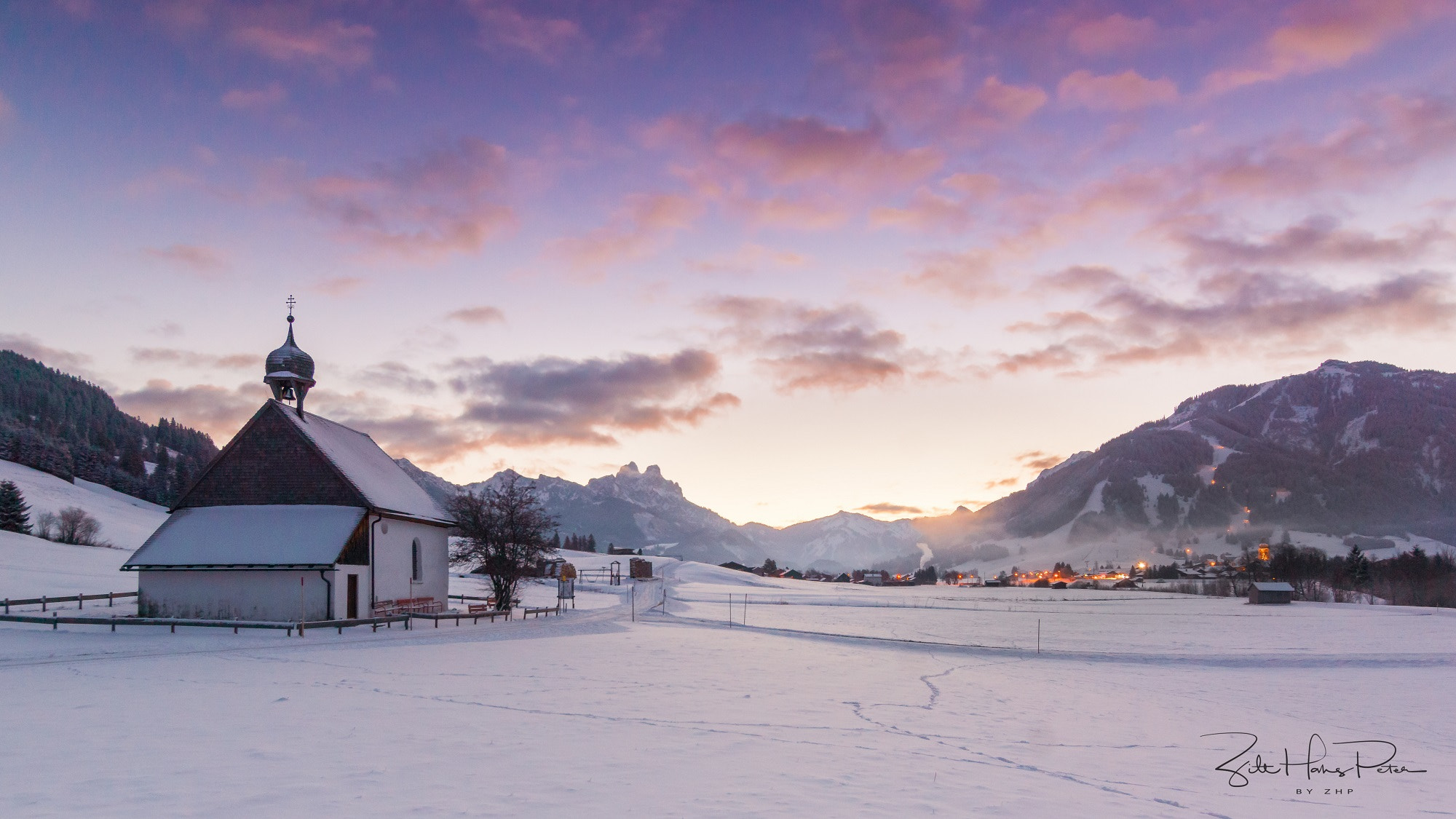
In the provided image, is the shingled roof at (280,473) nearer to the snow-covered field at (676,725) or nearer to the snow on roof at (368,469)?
the snow on roof at (368,469)

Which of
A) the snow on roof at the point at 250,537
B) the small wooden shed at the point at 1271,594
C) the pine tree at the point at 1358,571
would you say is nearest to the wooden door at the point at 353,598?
the snow on roof at the point at 250,537

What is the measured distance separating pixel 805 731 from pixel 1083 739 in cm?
602

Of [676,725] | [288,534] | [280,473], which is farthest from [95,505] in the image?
[676,725]

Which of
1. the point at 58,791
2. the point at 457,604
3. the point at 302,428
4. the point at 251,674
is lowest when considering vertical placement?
the point at 457,604

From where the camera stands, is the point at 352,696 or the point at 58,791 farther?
the point at 352,696

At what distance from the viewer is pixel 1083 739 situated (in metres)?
17.6

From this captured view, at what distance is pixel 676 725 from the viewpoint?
1662 centimetres

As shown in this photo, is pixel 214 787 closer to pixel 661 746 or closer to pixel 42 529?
pixel 661 746

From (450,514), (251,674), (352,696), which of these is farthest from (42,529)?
(352,696)

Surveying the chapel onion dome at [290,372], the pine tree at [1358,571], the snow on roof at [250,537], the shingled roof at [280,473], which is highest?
the chapel onion dome at [290,372]

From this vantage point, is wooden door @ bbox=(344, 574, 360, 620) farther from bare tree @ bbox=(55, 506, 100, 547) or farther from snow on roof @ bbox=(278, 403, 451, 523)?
bare tree @ bbox=(55, 506, 100, 547)

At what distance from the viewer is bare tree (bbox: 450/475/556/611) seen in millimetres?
46969

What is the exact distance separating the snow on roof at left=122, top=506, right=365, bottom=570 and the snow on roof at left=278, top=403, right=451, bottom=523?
216 cm

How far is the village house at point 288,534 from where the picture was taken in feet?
126
